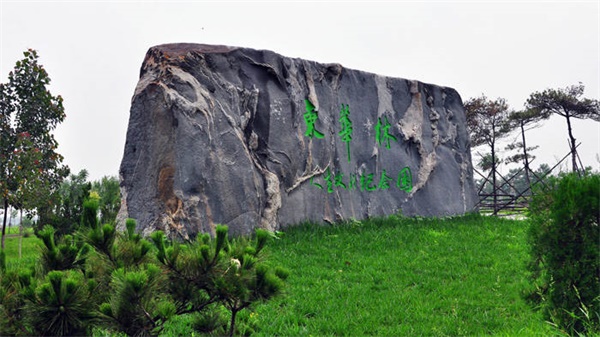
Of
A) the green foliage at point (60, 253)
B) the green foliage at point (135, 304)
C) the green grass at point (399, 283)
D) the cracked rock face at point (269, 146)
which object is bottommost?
the green grass at point (399, 283)

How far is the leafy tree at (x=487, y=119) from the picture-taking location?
21.7 m

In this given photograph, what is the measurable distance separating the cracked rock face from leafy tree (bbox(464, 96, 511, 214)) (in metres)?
11.6

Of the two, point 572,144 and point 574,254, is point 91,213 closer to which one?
point 574,254

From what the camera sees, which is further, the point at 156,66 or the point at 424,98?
the point at 424,98

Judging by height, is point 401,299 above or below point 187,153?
below

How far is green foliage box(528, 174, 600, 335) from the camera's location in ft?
11.8

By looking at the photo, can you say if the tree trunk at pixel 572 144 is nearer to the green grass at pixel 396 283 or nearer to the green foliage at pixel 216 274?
the green grass at pixel 396 283

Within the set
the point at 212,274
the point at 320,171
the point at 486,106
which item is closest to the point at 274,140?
the point at 320,171

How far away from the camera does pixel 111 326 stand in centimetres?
234

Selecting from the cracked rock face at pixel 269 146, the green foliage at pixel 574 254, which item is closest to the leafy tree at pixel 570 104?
the cracked rock face at pixel 269 146

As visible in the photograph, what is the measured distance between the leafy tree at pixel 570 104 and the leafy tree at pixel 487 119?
3.06 meters

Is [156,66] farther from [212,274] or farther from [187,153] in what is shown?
[212,274]

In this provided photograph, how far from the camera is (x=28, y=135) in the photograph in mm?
12844

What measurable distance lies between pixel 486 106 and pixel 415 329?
749 inches
